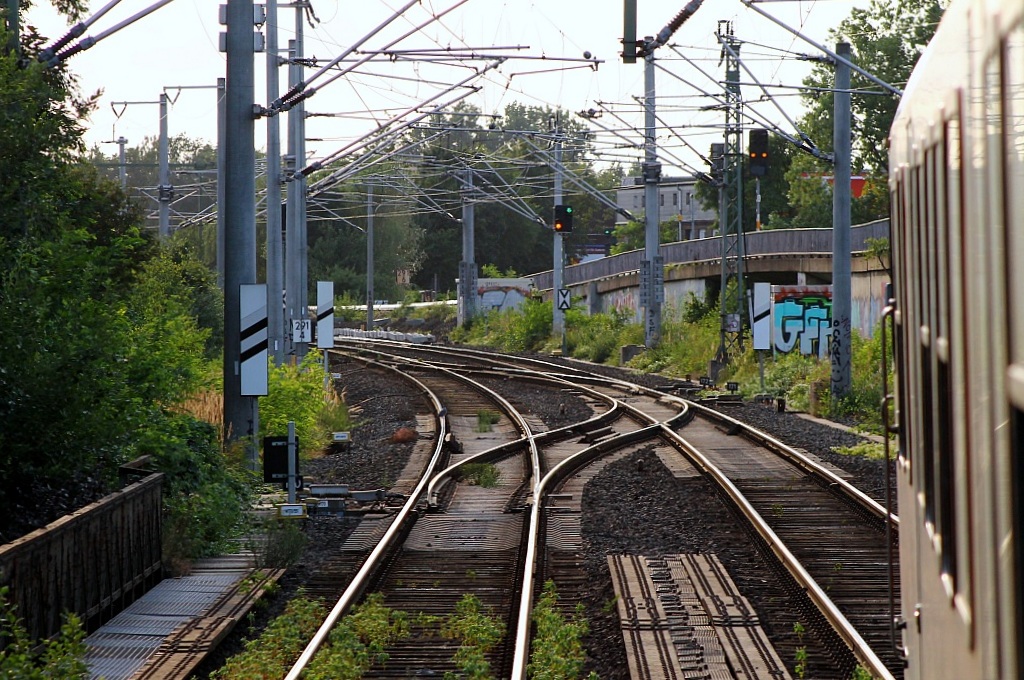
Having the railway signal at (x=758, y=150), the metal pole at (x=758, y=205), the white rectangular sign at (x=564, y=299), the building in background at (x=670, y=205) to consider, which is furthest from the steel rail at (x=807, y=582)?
the building in background at (x=670, y=205)

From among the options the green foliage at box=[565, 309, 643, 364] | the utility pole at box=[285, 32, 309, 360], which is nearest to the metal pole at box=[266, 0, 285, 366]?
the utility pole at box=[285, 32, 309, 360]

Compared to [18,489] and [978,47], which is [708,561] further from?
[978,47]

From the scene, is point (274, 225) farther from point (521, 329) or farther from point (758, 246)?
point (521, 329)

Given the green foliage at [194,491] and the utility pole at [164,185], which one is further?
the utility pole at [164,185]

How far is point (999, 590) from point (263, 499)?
43.2ft

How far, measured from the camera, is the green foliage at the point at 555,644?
7.66m

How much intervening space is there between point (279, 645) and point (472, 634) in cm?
123

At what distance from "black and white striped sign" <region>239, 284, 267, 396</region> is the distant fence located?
395cm

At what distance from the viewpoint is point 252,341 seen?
14.4 meters

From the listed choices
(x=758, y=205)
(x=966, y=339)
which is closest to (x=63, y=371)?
(x=966, y=339)

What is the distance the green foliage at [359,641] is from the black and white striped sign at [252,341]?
5422 mm

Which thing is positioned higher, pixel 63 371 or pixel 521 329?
pixel 521 329

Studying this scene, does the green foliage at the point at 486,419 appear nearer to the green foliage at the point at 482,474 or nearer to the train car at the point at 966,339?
the green foliage at the point at 482,474

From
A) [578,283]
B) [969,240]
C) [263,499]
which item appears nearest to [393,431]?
[263,499]
